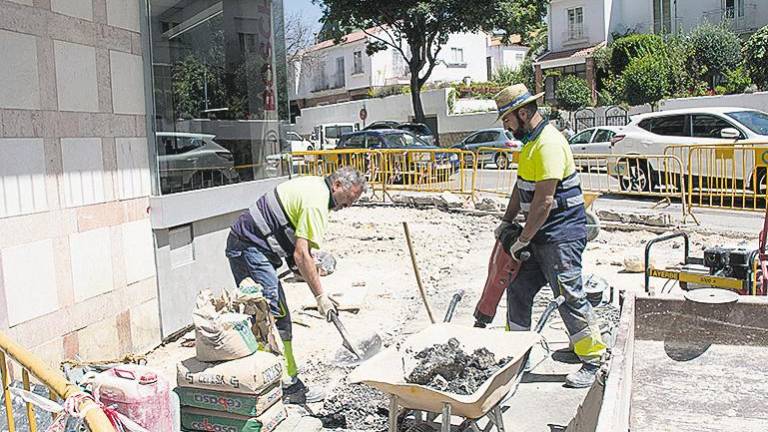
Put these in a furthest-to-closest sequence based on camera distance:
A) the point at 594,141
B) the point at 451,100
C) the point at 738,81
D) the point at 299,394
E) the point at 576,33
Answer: the point at 576,33 < the point at 451,100 < the point at 738,81 < the point at 594,141 < the point at 299,394

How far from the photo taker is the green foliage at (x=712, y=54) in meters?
31.8

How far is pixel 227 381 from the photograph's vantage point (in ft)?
13.4

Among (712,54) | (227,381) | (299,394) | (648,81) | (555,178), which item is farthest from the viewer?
(712,54)

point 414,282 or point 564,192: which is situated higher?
point 564,192

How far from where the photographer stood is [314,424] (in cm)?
440

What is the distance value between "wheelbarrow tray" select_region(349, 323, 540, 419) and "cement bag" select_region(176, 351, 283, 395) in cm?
69

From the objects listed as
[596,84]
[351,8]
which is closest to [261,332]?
[351,8]

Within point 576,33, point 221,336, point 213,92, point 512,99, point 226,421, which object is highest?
point 576,33

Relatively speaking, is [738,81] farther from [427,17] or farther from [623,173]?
[623,173]

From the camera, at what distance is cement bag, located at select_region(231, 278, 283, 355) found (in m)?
4.56

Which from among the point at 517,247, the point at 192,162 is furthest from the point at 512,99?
the point at 192,162

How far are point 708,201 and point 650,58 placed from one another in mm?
21147

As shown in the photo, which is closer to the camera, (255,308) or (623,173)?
(255,308)

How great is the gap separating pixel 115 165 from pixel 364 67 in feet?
151
